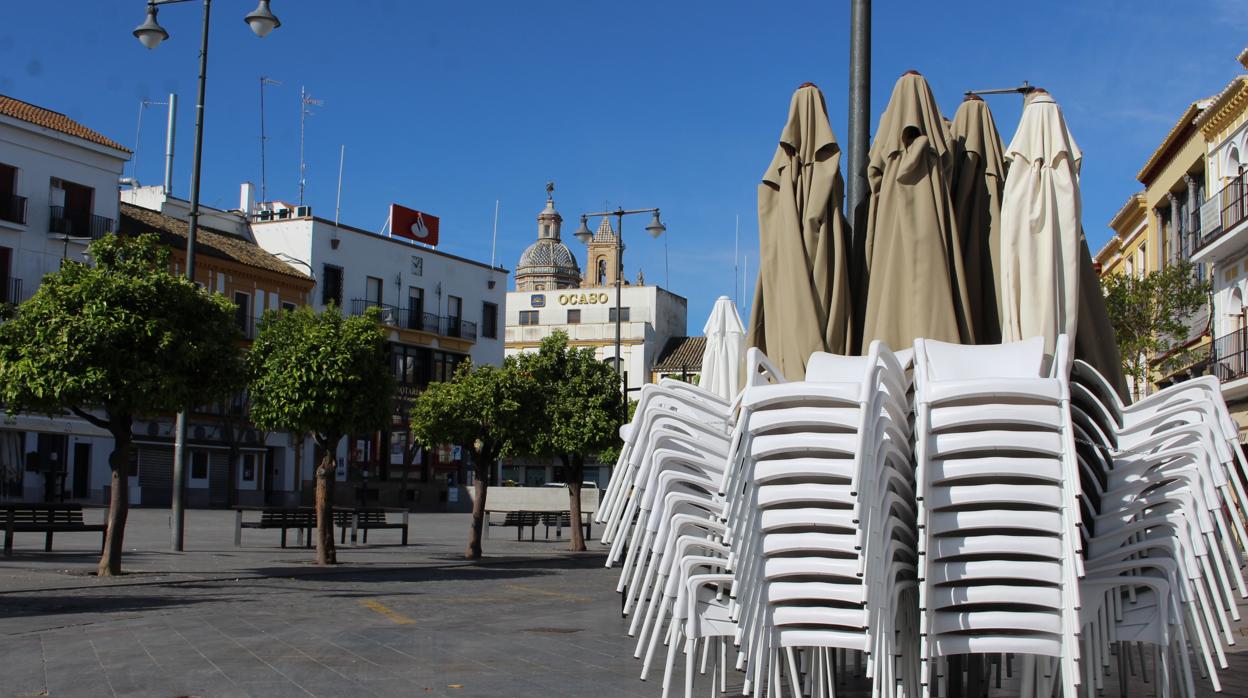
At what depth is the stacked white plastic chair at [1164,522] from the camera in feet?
18.1

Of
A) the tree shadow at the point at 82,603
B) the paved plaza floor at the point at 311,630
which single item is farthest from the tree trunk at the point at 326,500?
the tree shadow at the point at 82,603

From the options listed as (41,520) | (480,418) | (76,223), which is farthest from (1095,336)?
(76,223)

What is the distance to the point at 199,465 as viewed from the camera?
Answer: 45.5 meters

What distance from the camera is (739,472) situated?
5586mm

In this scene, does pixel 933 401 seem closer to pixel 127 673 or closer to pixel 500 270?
pixel 127 673

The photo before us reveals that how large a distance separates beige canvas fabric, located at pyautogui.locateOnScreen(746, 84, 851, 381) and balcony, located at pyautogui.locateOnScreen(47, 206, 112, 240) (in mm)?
36381

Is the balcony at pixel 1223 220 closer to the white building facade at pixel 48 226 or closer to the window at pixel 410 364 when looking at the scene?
the white building facade at pixel 48 226

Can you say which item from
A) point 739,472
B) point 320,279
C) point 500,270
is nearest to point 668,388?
point 739,472

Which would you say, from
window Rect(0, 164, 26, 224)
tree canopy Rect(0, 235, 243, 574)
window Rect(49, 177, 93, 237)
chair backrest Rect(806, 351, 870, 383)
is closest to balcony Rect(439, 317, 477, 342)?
window Rect(49, 177, 93, 237)

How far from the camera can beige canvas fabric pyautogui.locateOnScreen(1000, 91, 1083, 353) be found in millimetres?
6770

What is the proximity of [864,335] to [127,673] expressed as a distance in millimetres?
5278

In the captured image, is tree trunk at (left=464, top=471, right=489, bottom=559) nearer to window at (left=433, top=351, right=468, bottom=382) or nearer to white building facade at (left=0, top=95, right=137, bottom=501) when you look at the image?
white building facade at (left=0, top=95, right=137, bottom=501)

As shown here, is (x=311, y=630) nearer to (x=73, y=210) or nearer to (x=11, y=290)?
(x=11, y=290)

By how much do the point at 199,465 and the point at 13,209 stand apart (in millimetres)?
11555
